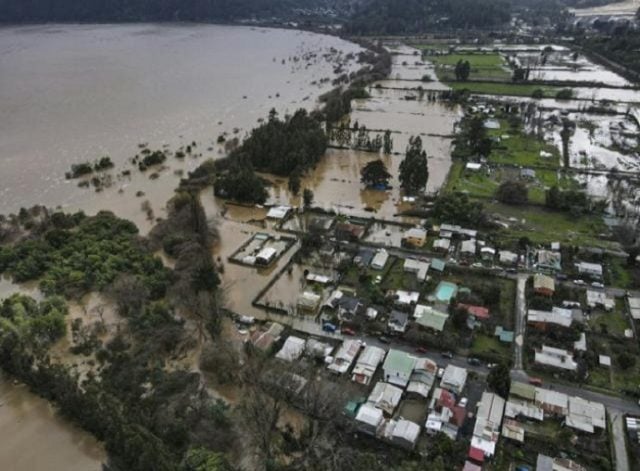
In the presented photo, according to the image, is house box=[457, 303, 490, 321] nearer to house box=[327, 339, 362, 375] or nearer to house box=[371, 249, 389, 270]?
house box=[371, 249, 389, 270]

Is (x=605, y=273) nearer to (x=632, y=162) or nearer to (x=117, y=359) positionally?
(x=632, y=162)

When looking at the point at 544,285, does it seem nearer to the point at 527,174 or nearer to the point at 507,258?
the point at 507,258

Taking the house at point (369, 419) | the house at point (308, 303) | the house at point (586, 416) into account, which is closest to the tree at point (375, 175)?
the house at point (308, 303)

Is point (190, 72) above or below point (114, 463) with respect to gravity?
above

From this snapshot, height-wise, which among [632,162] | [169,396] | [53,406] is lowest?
[53,406]

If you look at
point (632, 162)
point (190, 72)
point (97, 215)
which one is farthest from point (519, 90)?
point (97, 215)

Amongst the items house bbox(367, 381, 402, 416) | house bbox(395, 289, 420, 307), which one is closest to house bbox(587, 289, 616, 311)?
house bbox(395, 289, 420, 307)
